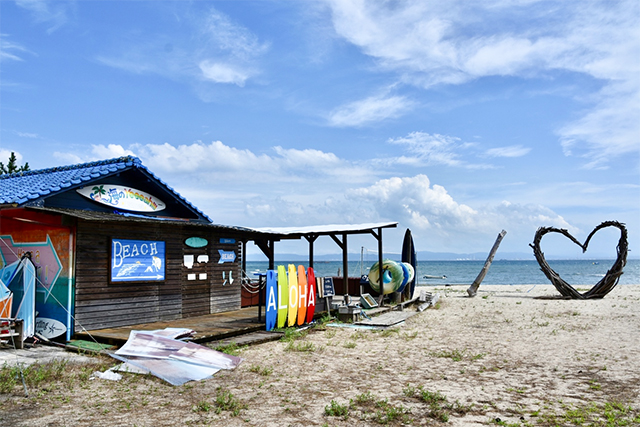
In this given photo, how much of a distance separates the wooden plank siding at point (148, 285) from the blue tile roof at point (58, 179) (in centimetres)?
141

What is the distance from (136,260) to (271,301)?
11.1ft

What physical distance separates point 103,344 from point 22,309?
6.40ft

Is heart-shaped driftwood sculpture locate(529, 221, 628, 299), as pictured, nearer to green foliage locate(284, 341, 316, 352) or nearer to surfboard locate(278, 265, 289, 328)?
surfboard locate(278, 265, 289, 328)

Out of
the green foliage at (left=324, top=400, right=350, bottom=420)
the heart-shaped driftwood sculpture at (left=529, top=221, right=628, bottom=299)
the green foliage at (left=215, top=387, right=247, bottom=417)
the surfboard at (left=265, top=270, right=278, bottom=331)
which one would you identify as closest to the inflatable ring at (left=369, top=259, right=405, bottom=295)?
the surfboard at (left=265, top=270, right=278, bottom=331)

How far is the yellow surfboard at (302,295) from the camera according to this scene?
13078mm

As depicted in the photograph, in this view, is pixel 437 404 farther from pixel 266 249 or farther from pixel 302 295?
pixel 266 249

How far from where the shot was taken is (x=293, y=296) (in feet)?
42.0

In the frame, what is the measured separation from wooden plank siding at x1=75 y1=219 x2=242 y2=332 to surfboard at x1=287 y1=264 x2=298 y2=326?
110 inches

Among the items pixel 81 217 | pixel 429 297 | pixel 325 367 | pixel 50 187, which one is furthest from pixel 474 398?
pixel 429 297

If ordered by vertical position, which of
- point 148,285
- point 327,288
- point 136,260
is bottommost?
point 327,288

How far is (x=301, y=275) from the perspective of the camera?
43.2 ft

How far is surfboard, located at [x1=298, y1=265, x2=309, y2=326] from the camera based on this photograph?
13.1 meters

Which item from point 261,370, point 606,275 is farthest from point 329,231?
point 606,275

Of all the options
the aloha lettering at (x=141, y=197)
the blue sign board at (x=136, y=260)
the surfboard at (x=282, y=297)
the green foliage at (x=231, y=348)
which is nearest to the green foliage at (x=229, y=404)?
the green foliage at (x=231, y=348)
